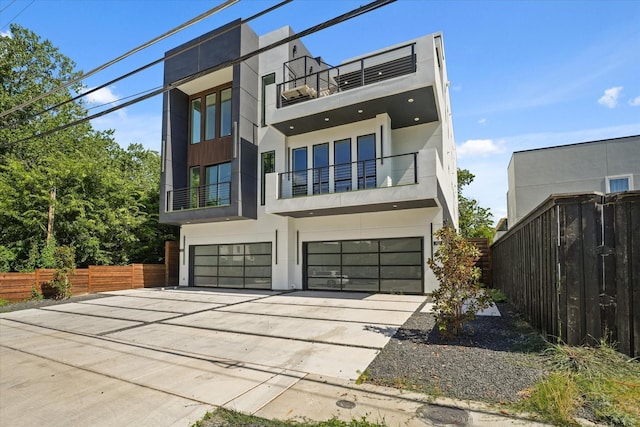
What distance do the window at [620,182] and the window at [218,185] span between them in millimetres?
19603

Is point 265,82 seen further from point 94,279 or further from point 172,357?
point 172,357

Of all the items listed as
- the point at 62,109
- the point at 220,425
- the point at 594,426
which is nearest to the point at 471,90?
the point at 594,426

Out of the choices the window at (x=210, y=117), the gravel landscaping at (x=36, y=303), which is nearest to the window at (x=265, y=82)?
the window at (x=210, y=117)

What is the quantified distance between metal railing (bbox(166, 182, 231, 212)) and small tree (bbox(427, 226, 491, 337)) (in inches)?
433

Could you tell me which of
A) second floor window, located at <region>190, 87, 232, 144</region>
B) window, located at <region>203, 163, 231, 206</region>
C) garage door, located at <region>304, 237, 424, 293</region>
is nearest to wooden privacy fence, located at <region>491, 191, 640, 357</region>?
garage door, located at <region>304, 237, 424, 293</region>

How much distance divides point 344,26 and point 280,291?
35.7ft

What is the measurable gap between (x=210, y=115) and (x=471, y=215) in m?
22.8

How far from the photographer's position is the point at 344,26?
5.70 meters

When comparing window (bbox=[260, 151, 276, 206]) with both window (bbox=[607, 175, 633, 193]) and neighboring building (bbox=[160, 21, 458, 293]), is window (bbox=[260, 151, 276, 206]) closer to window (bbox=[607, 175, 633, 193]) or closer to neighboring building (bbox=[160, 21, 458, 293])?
neighboring building (bbox=[160, 21, 458, 293])

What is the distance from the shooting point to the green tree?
28.5m

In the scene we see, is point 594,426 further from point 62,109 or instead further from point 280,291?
point 62,109

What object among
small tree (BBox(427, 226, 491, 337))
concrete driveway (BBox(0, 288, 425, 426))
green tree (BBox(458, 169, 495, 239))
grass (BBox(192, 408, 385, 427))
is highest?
green tree (BBox(458, 169, 495, 239))

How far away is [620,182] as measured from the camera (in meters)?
18.1

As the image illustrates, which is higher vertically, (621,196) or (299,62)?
(299,62)
